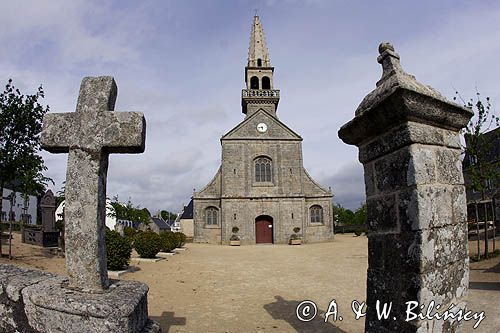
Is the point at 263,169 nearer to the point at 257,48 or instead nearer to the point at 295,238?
the point at 295,238

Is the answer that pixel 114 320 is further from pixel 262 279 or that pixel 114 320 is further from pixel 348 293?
pixel 262 279

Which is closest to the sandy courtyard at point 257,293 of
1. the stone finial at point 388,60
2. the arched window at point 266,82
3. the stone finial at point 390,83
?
the stone finial at point 390,83

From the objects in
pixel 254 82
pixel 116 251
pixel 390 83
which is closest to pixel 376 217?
pixel 390 83

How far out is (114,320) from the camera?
8.06ft

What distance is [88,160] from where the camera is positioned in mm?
3078

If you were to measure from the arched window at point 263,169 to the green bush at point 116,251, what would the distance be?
61.4ft

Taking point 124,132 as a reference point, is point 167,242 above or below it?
below

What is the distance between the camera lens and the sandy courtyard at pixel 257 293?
5.78 m

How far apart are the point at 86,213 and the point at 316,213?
2666cm

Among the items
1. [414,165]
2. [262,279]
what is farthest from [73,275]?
[262,279]

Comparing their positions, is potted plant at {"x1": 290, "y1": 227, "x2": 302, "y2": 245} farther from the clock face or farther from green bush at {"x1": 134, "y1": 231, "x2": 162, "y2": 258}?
green bush at {"x1": 134, "y1": 231, "x2": 162, "y2": 258}

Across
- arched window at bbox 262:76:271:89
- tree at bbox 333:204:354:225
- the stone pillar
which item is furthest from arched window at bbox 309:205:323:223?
tree at bbox 333:204:354:225

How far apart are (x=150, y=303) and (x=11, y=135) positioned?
8.52 m

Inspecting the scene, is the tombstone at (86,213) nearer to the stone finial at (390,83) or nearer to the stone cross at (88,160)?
the stone cross at (88,160)
